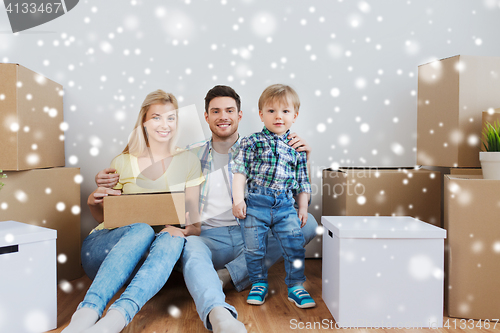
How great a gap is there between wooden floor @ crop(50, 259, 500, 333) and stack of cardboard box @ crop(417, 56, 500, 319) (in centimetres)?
12

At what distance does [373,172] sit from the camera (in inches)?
57.1

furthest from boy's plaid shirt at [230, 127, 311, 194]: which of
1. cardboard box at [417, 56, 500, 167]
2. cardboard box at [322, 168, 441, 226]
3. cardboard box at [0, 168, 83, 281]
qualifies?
cardboard box at [0, 168, 83, 281]

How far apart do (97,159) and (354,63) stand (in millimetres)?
1468

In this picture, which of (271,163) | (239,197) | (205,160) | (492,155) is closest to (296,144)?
(271,163)

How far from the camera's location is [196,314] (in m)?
1.13

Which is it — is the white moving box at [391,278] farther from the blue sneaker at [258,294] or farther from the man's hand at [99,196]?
the man's hand at [99,196]

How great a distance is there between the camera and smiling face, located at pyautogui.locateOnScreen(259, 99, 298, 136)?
4.28 feet

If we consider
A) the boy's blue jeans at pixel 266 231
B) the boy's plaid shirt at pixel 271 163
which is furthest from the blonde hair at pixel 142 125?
the boy's blue jeans at pixel 266 231

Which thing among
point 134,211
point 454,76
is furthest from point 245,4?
A: point 134,211

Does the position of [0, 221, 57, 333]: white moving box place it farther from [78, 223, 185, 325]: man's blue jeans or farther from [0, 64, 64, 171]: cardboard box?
[0, 64, 64, 171]: cardboard box

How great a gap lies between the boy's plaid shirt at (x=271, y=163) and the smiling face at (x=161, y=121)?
1.13 feet

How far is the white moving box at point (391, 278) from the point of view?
1.01 m

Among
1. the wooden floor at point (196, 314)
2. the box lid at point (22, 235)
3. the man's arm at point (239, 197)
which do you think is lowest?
the wooden floor at point (196, 314)

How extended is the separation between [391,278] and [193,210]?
0.81 m
